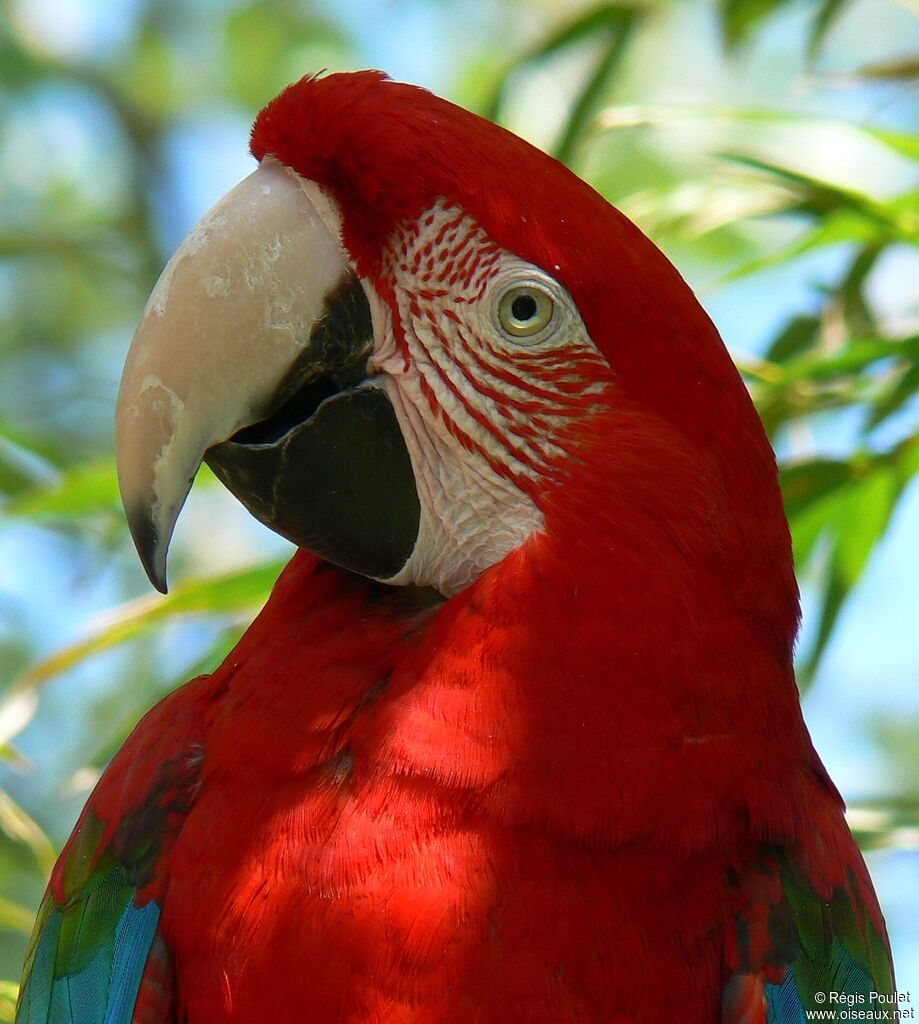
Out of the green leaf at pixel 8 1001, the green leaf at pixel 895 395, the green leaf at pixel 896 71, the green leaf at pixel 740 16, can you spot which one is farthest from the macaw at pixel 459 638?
the green leaf at pixel 740 16

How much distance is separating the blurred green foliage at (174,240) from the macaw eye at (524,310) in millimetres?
736

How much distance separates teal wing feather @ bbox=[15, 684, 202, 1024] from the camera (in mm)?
1403

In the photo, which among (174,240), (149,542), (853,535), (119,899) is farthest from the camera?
(174,240)

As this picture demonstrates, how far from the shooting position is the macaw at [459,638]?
4.25ft

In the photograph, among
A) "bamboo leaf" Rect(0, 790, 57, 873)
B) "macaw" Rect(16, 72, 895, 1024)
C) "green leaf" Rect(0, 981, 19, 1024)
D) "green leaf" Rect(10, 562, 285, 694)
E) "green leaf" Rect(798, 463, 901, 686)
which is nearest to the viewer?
"macaw" Rect(16, 72, 895, 1024)

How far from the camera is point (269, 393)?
1.36 metres

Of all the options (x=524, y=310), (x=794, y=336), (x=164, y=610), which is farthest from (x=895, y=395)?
(x=164, y=610)

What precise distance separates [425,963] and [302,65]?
16.4 ft

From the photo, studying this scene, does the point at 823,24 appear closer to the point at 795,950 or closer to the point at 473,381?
the point at 473,381

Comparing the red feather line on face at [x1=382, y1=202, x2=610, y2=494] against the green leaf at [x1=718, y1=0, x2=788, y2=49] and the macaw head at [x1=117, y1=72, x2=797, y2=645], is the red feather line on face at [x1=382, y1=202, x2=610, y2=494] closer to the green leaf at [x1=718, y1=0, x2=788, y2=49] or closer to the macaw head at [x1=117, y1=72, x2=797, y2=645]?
the macaw head at [x1=117, y1=72, x2=797, y2=645]

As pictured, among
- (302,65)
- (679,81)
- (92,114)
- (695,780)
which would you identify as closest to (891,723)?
(679,81)

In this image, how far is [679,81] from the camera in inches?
253

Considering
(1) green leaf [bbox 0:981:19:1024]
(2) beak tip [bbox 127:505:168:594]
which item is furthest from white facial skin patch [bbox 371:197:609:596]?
(1) green leaf [bbox 0:981:19:1024]

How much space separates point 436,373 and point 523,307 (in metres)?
0.11
